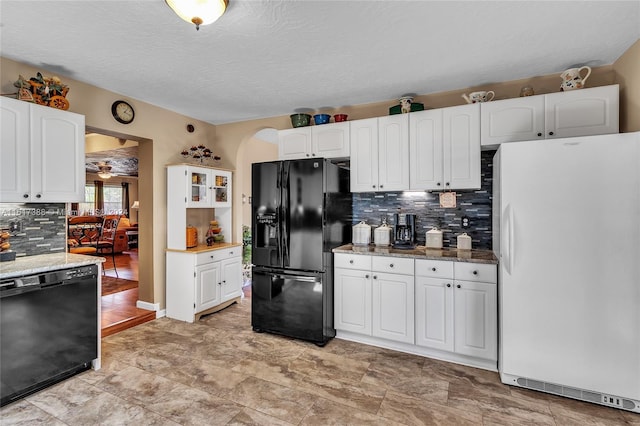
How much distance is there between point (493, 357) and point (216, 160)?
13.6 ft

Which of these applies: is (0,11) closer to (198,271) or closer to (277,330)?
(198,271)

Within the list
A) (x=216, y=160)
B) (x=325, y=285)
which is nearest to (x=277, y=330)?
(x=325, y=285)

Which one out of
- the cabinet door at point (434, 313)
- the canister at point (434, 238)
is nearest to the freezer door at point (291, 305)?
the cabinet door at point (434, 313)

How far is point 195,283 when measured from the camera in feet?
12.0

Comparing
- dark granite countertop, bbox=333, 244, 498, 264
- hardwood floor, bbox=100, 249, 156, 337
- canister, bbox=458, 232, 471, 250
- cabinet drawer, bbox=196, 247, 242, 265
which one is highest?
canister, bbox=458, 232, 471, 250

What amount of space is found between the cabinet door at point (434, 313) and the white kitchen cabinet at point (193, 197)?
110 inches

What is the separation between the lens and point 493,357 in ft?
8.29

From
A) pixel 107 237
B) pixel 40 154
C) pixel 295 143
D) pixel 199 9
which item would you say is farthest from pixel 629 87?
pixel 107 237

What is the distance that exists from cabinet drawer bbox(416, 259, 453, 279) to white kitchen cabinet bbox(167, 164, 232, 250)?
2.77 m

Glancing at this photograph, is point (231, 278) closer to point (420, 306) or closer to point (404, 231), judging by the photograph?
point (404, 231)

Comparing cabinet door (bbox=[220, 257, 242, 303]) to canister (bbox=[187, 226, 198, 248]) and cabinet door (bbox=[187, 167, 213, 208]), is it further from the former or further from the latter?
cabinet door (bbox=[187, 167, 213, 208])

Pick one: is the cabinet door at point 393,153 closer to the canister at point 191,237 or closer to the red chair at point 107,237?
the canister at point 191,237

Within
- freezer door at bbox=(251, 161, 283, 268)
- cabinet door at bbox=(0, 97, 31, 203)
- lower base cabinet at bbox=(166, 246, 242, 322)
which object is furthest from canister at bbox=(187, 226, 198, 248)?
cabinet door at bbox=(0, 97, 31, 203)

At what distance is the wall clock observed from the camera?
3.30 m
